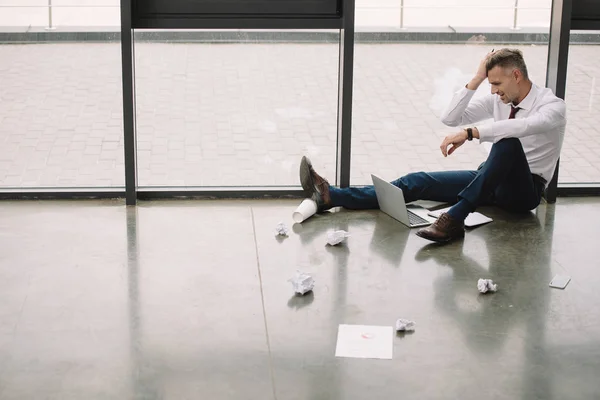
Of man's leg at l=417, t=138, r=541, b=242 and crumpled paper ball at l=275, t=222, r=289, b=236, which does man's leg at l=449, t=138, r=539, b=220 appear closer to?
man's leg at l=417, t=138, r=541, b=242

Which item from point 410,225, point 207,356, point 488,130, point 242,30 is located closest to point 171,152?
point 242,30

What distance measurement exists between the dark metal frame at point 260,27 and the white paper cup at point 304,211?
420 millimetres

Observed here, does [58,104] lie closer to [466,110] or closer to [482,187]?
[466,110]

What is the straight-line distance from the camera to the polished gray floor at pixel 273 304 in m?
3.49

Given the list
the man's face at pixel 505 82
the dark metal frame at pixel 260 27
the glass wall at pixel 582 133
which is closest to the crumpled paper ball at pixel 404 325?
the man's face at pixel 505 82

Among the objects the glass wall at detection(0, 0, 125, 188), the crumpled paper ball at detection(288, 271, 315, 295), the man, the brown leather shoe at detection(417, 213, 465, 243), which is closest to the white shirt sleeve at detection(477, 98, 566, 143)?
the man

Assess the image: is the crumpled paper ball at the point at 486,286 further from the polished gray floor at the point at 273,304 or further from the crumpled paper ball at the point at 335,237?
the crumpled paper ball at the point at 335,237

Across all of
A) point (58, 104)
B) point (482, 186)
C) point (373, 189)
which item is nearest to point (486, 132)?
point (482, 186)

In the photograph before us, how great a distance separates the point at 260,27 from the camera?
18.0 feet

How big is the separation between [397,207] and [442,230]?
0.39 meters

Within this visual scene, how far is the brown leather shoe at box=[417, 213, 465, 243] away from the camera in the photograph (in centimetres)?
488

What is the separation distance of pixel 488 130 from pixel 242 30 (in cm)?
155

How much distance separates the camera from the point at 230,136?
5703 millimetres

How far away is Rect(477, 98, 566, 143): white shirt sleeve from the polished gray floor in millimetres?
532
